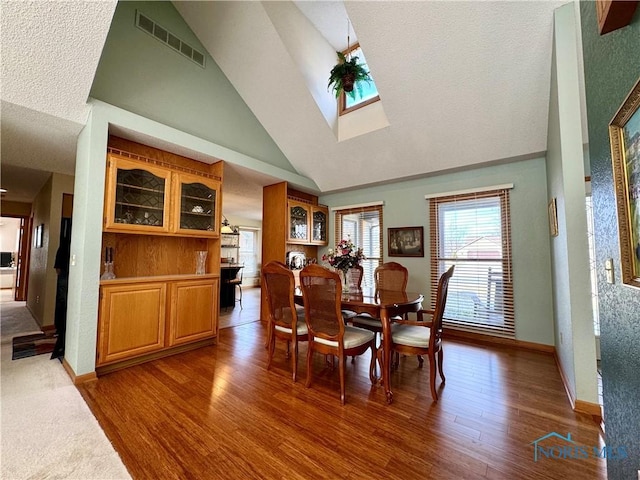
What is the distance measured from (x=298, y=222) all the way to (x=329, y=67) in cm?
259

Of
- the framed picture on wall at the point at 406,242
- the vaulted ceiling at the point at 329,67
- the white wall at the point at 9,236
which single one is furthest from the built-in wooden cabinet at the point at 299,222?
the white wall at the point at 9,236

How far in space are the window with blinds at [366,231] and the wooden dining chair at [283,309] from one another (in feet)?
7.87

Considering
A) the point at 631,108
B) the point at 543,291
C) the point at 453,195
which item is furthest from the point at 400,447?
the point at 453,195

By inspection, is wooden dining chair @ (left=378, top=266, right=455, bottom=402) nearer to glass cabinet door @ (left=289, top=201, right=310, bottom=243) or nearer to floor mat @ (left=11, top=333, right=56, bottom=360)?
glass cabinet door @ (left=289, top=201, right=310, bottom=243)

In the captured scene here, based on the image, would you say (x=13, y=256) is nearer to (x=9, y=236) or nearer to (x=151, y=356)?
(x=9, y=236)

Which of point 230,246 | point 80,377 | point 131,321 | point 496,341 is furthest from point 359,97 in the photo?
point 230,246

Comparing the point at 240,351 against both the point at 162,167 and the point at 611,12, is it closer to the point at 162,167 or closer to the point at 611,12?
the point at 162,167

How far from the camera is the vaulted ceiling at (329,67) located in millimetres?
2061

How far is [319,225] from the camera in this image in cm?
534

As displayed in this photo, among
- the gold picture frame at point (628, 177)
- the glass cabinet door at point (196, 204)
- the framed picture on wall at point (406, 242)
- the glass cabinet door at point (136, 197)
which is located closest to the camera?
the gold picture frame at point (628, 177)

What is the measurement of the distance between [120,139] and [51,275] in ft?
8.96

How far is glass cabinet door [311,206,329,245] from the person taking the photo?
17.1 feet

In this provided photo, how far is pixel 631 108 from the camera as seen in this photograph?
29.7 inches

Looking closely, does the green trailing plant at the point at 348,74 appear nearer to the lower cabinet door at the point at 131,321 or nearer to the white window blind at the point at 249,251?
the lower cabinet door at the point at 131,321
